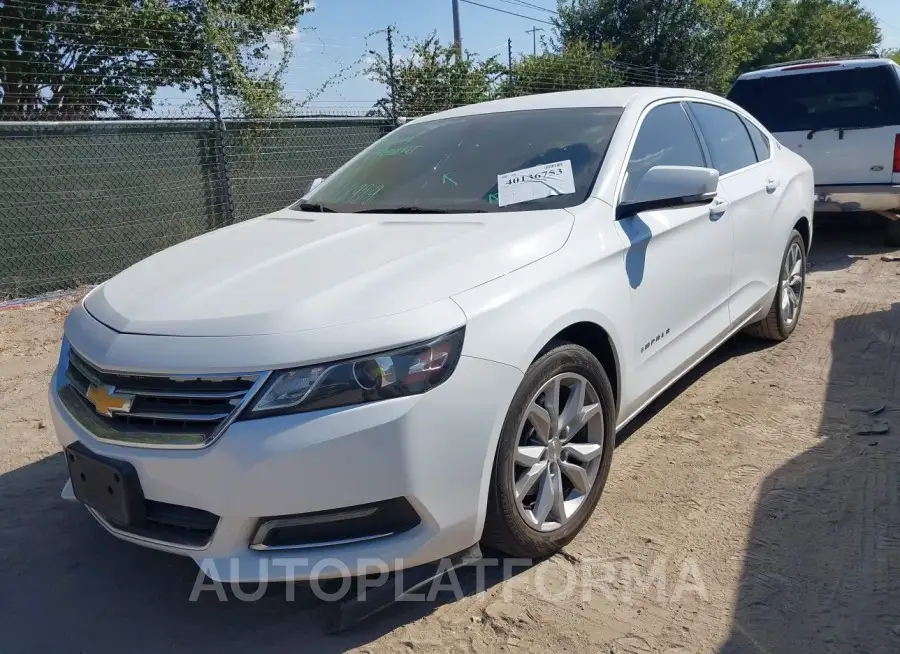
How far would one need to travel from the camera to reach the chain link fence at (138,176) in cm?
714

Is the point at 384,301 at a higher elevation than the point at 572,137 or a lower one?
lower

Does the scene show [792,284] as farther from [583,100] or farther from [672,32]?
[672,32]

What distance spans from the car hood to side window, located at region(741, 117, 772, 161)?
2.39 m

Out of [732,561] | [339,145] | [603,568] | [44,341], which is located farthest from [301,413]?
[339,145]

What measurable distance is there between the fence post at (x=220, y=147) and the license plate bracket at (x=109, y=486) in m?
6.51

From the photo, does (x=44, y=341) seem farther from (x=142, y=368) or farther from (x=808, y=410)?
(x=808, y=410)

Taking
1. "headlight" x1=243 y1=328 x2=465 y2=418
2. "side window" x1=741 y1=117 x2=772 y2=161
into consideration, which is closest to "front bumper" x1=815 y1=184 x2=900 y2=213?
"side window" x1=741 y1=117 x2=772 y2=161

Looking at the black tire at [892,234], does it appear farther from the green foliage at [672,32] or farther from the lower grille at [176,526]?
the green foliage at [672,32]

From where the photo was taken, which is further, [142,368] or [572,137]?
[572,137]

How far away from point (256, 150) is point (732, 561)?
7.63 metres

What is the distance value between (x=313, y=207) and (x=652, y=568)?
223 centimetres

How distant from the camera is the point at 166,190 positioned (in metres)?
8.19

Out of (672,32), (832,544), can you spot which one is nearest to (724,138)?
(832,544)

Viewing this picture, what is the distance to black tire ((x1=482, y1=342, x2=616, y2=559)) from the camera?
96.3 inches
